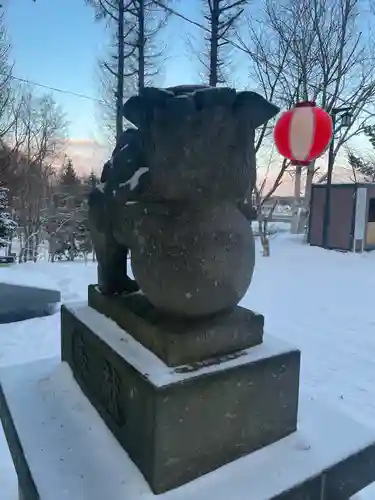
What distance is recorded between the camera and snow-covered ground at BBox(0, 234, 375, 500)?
2.24m

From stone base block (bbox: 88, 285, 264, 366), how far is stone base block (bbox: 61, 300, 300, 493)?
0.07 feet

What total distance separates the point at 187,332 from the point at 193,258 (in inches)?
6.8

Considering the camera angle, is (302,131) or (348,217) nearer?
(302,131)

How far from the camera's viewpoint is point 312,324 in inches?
130

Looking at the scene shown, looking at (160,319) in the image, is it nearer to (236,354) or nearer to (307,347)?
(236,354)

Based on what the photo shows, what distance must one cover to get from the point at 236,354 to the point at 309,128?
3.10 meters

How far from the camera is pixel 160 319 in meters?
0.95

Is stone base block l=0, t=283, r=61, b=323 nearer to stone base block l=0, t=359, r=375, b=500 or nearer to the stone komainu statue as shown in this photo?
stone base block l=0, t=359, r=375, b=500

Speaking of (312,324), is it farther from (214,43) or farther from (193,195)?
(214,43)

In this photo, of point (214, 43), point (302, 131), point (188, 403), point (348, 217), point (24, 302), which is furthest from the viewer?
point (348, 217)

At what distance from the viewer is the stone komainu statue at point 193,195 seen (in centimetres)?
81

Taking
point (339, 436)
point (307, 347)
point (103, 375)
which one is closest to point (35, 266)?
point (307, 347)

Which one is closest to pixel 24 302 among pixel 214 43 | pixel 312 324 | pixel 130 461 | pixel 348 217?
pixel 312 324

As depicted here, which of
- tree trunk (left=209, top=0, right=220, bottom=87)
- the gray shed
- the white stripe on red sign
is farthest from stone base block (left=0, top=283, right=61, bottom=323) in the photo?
the gray shed
